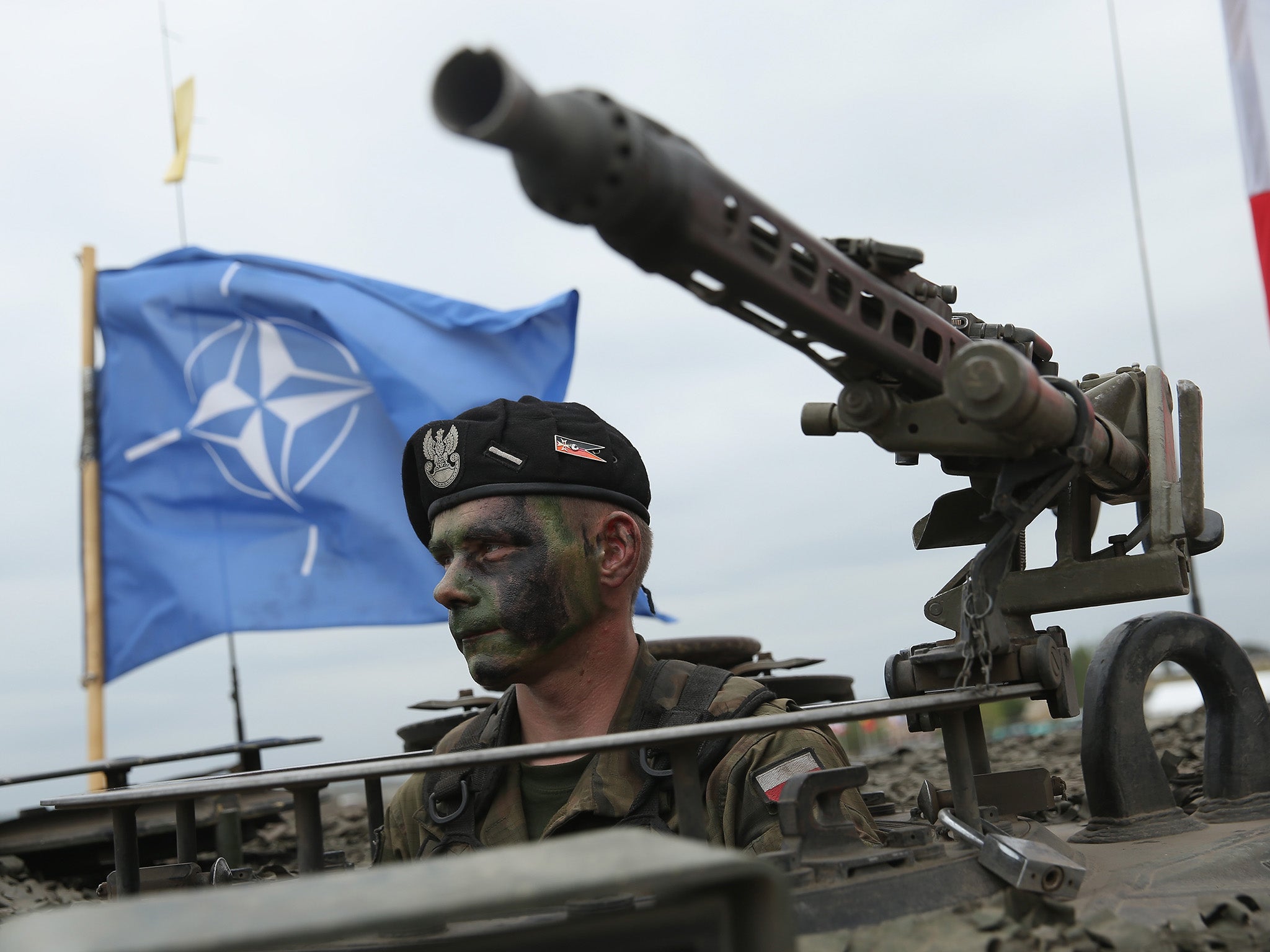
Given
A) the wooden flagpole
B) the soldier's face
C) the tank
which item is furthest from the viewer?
the wooden flagpole

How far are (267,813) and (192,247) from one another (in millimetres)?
6146

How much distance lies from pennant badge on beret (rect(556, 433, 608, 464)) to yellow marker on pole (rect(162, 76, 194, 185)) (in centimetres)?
823

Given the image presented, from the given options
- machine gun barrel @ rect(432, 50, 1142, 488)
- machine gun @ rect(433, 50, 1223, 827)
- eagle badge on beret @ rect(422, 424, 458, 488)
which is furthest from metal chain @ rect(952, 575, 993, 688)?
eagle badge on beret @ rect(422, 424, 458, 488)

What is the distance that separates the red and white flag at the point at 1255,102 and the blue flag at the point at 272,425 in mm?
6477

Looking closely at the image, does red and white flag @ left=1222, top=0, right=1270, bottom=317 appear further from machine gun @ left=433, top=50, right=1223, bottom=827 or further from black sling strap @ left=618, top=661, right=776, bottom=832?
black sling strap @ left=618, top=661, right=776, bottom=832

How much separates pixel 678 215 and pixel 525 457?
171 centimetres

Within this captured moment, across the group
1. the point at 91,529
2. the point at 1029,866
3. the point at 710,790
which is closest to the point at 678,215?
the point at 1029,866

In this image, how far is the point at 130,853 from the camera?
124 inches

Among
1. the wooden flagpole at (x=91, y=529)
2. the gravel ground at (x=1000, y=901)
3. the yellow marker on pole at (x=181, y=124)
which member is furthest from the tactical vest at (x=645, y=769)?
the yellow marker on pole at (x=181, y=124)

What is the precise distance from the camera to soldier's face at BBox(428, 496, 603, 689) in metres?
3.87

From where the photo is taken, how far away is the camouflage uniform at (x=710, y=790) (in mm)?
3570

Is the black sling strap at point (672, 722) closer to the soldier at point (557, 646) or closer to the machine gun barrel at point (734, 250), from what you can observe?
the soldier at point (557, 646)

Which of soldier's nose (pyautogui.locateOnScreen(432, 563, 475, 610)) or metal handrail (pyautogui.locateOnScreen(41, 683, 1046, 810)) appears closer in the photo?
metal handrail (pyautogui.locateOnScreen(41, 683, 1046, 810))

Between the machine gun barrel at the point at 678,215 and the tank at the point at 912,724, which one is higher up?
the machine gun barrel at the point at 678,215
